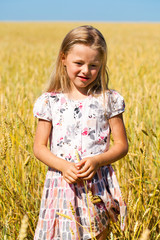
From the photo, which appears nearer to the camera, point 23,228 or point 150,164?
point 23,228

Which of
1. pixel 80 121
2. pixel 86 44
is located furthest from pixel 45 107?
pixel 86 44

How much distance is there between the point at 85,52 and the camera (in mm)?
959

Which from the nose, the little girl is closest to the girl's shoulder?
the little girl

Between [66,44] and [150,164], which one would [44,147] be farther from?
[150,164]

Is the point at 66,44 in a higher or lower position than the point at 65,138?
higher

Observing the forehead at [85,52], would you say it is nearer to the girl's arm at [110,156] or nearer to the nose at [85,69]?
the nose at [85,69]

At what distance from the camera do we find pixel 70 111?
100 cm

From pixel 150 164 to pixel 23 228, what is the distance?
1199 millimetres

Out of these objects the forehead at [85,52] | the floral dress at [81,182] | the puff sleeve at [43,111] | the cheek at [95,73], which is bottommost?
the floral dress at [81,182]

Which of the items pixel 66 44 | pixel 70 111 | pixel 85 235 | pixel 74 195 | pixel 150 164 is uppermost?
pixel 66 44

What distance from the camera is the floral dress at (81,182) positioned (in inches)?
37.8

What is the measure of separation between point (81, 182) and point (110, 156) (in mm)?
115

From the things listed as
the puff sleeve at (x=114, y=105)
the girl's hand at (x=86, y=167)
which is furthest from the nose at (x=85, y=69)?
the girl's hand at (x=86, y=167)

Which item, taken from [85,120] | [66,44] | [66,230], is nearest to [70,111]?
[85,120]
